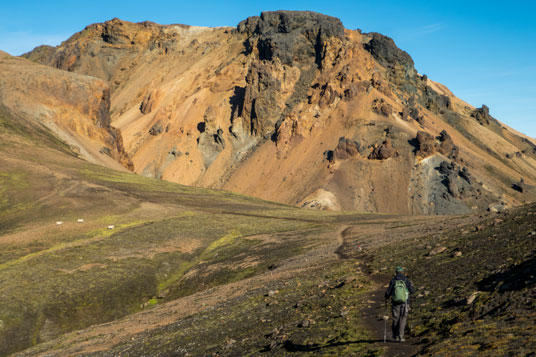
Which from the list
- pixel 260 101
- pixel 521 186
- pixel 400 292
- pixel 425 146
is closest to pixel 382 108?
pixel 425 146

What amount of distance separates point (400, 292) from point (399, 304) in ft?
1.49

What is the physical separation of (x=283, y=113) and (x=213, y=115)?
87.8 ft

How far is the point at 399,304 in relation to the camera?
18.0 metres

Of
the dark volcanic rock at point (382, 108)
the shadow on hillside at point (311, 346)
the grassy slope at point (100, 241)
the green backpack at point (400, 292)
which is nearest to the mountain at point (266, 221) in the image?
the shadow on hillside at point (311, 346)

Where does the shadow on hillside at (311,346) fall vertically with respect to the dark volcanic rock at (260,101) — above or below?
below

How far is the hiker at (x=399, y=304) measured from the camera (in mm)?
17828

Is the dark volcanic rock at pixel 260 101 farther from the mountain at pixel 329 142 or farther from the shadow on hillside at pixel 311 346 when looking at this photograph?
the shadow on hillside at pixel 311 346

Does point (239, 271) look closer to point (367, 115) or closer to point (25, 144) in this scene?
point (25, 144)

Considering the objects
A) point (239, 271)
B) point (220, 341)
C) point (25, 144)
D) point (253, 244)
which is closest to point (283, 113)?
point (25, 144)

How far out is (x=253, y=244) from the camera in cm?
6825

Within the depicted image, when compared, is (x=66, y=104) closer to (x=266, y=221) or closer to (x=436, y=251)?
(x=266, y=221)

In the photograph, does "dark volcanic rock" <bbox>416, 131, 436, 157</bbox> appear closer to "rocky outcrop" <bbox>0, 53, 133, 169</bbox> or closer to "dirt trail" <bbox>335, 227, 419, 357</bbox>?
"rocky outcrop" <bbox>0, 53, 133, 169</bbox>

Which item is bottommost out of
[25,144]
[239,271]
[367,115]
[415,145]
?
[239,271]

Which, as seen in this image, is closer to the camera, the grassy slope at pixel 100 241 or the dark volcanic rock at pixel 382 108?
the grassy slope at pixel 100 241
